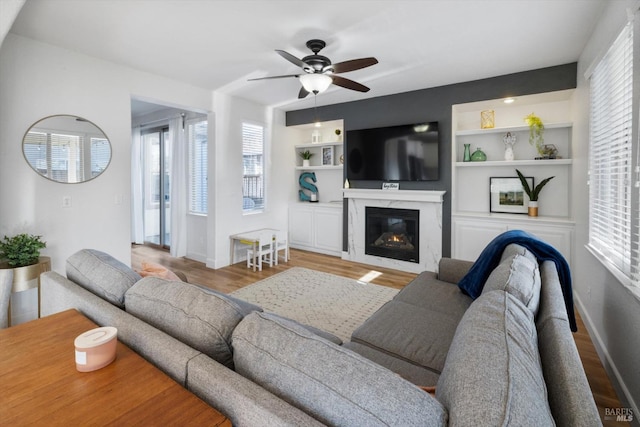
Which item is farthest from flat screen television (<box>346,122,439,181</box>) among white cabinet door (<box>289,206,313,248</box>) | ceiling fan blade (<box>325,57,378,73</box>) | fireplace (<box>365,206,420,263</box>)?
ceiling fan blade (<box>325,57,378,73</box>)

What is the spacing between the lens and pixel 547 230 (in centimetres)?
365

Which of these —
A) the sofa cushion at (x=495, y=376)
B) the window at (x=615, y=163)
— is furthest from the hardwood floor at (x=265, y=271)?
the sofa cushion at (x=495, y=376)

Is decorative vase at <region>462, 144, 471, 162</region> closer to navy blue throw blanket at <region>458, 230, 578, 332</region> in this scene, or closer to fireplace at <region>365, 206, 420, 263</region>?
fireplace at <region>365, 206, 420, 263</region>

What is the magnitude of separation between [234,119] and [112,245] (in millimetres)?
2423

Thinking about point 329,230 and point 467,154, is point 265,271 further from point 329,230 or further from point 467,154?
point 467,154

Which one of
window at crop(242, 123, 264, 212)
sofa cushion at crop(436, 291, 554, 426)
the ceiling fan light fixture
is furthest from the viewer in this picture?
window at crop(242, 123, 264, 212)

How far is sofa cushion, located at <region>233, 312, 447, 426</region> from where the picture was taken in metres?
0.68

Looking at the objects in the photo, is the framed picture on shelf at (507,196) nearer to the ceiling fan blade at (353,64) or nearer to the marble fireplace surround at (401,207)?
the marble fireplace surround at (401,207)

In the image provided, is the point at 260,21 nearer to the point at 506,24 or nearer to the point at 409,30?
the point at 409,30

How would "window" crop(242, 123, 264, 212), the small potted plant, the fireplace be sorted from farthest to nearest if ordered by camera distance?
the small potted plant < "window" crop(242, 123, 264, 212) < the fireplace

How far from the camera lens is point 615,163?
221 centimetres

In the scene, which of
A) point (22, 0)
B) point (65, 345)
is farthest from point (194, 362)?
point (22, 0)

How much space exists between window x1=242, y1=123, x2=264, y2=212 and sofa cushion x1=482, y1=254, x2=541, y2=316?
4125mm

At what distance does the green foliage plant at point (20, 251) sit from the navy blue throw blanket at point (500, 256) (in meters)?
3.43
